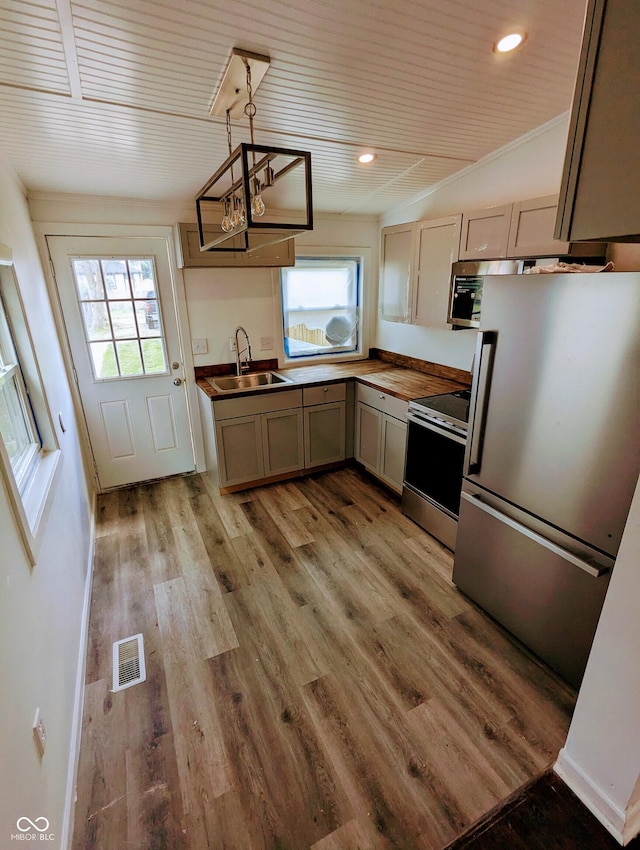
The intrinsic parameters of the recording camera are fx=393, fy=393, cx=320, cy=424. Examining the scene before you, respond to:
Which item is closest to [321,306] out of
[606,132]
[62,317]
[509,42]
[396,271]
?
[396,271]

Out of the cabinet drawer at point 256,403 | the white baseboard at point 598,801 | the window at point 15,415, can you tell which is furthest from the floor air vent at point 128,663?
the white baseboard at point 598,801

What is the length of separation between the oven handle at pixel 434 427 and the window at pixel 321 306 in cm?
162

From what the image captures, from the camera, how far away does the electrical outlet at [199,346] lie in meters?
3.52

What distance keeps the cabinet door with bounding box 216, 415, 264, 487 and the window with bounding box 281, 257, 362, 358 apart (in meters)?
1.00

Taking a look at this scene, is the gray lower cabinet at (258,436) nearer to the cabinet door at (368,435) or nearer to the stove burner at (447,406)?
the cabinet door at (368,435)

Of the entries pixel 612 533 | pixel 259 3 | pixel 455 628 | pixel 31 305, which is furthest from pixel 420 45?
pixel 455 628

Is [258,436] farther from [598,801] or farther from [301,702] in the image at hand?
[598,801]

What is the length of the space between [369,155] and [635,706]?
9.73 feet

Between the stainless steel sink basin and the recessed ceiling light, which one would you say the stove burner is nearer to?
the stainless steel sink basin

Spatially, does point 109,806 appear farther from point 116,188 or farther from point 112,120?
point 116,188

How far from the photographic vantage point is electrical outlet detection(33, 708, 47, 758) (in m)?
1.16

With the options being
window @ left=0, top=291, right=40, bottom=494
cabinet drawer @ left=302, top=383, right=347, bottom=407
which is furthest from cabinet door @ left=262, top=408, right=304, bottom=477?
window @ left=0, top=291, right=40, bottom=494

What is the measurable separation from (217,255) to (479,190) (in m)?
2.07

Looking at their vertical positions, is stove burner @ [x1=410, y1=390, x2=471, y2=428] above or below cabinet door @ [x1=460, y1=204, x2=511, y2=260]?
below
